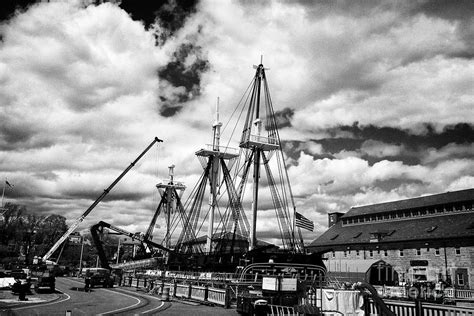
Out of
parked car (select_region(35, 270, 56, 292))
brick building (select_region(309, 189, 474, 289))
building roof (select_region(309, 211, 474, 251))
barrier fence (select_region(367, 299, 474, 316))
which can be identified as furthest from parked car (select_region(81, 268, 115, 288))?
building roof (select_region(309, 211, 474, 251))

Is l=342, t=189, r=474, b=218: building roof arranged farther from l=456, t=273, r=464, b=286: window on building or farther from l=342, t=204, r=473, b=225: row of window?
l=456, t=273, r=464, b=286: window on building

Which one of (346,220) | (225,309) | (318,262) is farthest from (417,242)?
(225,309)

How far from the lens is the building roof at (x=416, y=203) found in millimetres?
61859

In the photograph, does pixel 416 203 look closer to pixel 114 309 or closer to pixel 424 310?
pixel 424 310

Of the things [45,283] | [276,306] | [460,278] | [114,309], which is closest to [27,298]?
[45,283]

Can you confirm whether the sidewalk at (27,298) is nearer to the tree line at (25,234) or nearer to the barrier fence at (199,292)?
the barrier fence at (199,292)

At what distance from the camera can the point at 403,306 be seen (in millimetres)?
13914

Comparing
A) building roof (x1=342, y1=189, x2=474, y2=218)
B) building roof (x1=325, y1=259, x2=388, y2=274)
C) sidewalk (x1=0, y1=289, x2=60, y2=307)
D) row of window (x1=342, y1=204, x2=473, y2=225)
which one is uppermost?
building roof (x1=342, y1=189, x2=474, y2=218)

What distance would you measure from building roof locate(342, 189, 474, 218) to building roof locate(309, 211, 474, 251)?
213 centimetres

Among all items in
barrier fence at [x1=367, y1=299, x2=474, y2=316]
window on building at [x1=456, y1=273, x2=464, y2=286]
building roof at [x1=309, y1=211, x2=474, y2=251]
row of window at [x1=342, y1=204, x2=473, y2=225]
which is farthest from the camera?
row of window at [x1=342, y1=204, x2=473, y2=225]

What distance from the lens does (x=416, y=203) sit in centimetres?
6894

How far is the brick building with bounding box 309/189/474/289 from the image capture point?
5238cm

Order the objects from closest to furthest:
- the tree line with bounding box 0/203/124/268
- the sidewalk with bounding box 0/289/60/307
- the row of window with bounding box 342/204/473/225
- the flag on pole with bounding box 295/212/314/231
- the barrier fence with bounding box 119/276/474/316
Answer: the barrier fence with bounding box 119/276/474/316 → the sidewalk with bounding box 0/289/60/307 → the flag on pole with bounding box 295/212/314/231 → the row of window with bounding box 342/204/473/225 → the tree line with bounding box 0/203/124/268

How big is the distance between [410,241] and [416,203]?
10.2 metres
